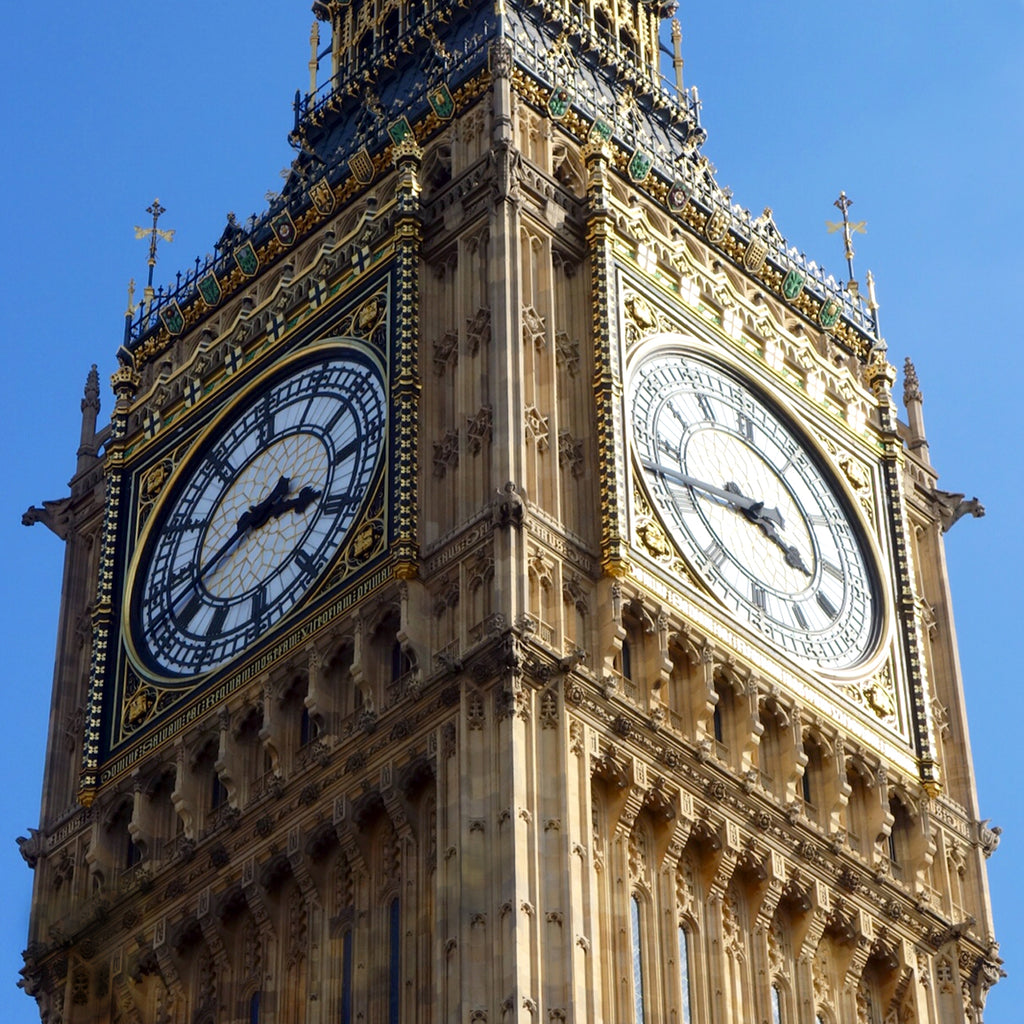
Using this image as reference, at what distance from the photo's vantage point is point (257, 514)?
48219 mm

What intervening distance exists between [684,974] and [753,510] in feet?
24.8

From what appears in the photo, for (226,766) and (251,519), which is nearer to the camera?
(226,766)

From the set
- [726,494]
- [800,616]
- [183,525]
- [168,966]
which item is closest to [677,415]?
[726,494]

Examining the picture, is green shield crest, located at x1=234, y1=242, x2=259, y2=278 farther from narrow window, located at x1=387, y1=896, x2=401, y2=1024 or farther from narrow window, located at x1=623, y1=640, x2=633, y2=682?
narrow window, located at x1=387, y1=896, x2=401, y2=1024

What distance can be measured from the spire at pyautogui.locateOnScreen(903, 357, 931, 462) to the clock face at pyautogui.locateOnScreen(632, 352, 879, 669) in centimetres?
360

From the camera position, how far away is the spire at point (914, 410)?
53719 millimetres

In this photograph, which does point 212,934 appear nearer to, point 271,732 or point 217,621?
point 271,732

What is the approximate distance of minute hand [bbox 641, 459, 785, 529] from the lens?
155 ft

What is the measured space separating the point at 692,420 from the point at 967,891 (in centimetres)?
734

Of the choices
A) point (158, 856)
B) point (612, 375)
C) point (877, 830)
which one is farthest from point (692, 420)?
point (158, 856)

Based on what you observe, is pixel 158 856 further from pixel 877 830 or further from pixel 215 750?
pixel 877 830

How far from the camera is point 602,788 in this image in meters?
43.7

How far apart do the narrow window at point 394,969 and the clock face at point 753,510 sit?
21.5 feet

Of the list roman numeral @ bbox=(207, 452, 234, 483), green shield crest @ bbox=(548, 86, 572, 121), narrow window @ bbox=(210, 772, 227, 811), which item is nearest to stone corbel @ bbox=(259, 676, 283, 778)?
narrow window @ bbox=(210, 772, 227, 811)
